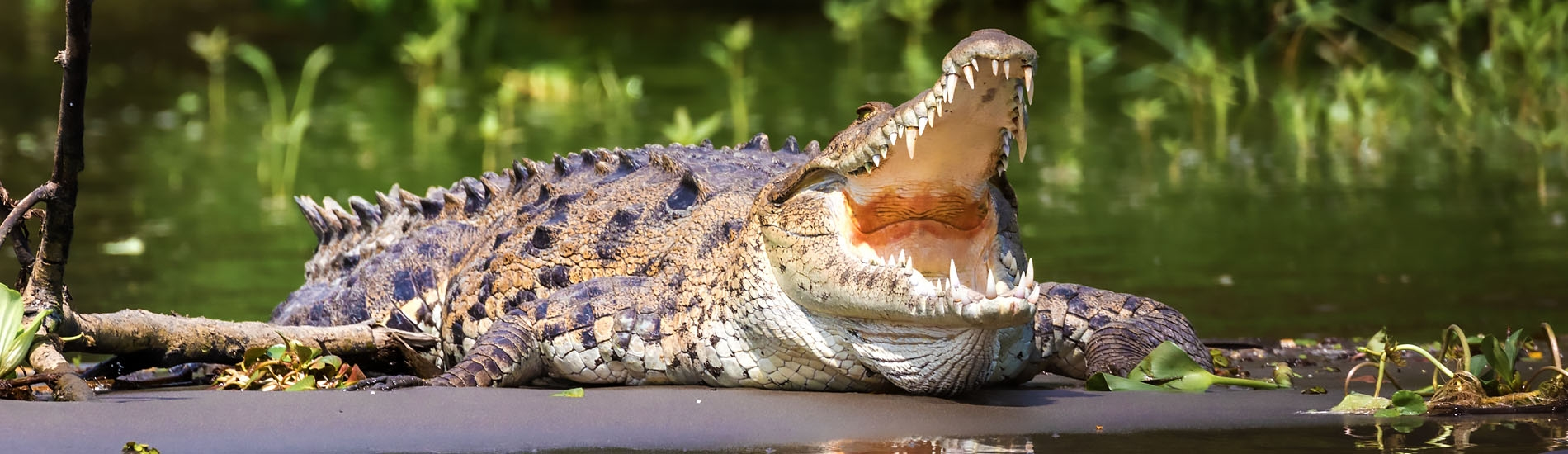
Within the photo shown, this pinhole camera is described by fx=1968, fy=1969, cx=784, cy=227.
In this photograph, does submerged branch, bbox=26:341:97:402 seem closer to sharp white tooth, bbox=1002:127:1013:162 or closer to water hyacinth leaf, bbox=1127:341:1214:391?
sharp white tooth, bbox=1002:127:1013:162

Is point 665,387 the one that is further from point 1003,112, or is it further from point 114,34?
point 114,34

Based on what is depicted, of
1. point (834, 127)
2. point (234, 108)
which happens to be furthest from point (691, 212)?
point (234, 108)

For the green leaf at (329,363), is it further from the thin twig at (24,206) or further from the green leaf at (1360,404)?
the green leaf at (1360,404)

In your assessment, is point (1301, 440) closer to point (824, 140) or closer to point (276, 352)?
point (276, 352)

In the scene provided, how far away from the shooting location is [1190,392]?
5.11 metres

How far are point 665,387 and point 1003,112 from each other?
4.75 feet

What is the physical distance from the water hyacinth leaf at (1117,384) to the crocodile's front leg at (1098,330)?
0.25 metres

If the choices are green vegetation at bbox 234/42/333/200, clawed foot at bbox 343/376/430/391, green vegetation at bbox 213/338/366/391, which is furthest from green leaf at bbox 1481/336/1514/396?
green vegetation at bbox 234/42/333/200

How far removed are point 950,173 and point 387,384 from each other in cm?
165

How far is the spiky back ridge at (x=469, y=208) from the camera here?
20.9 feet

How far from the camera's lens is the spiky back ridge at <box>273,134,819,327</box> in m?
6.37

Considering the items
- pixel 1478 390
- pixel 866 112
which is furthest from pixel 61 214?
pixel 1478 390

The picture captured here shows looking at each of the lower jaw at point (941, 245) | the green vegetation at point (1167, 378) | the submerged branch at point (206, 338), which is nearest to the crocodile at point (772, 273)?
the lower jaw at point (941, 245)

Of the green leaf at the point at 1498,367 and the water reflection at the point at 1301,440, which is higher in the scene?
the green leaf at the point at 1498,367
